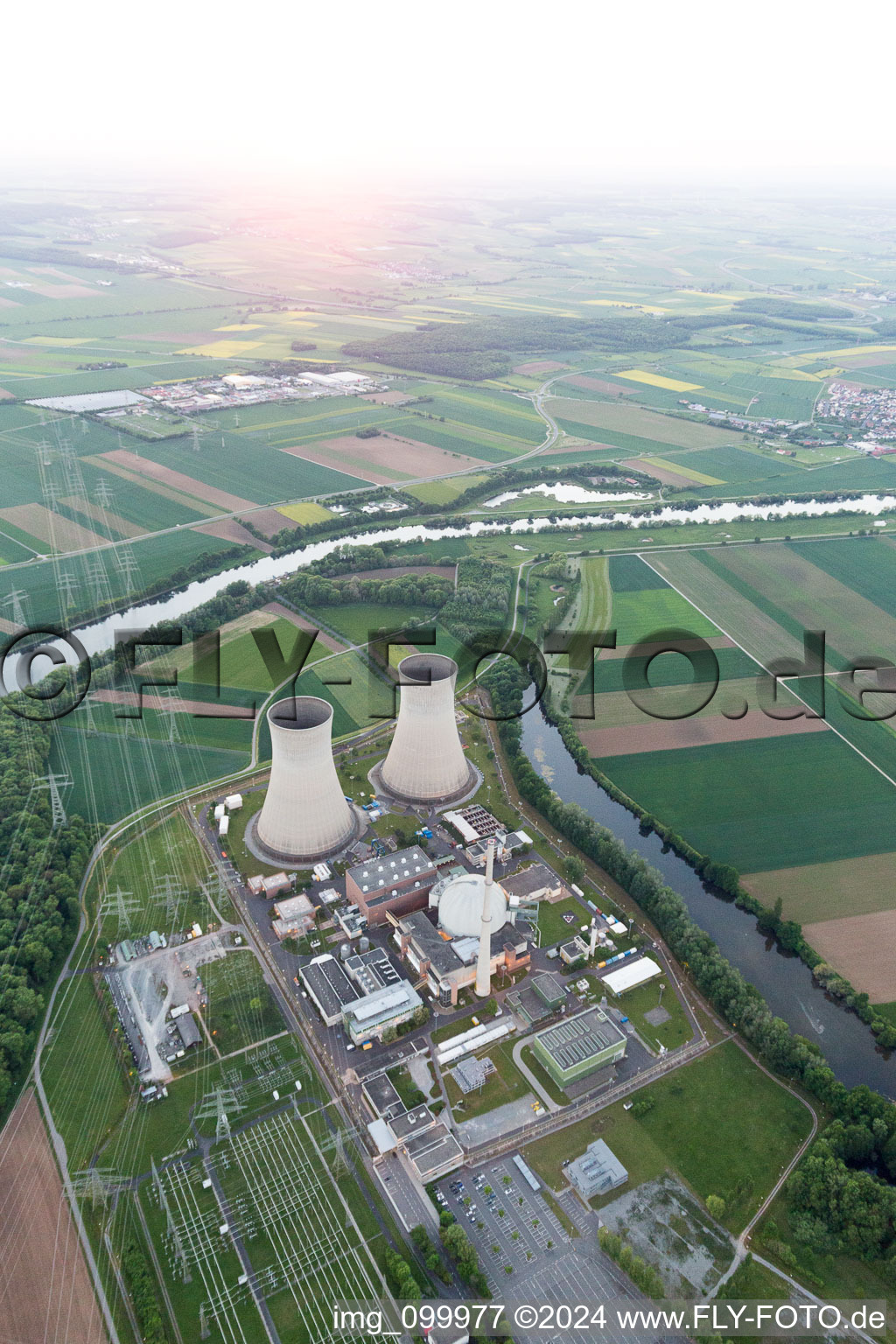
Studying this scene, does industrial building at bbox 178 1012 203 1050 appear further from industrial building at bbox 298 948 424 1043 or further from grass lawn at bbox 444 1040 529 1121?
grass lawn at bbox 444 1040 529 1121

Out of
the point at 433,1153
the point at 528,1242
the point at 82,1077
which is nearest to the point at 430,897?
the point at 433,1153

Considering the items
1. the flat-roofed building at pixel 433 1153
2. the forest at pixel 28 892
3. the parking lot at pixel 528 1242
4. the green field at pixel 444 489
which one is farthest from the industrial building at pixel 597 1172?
the green field at pixel 444 489

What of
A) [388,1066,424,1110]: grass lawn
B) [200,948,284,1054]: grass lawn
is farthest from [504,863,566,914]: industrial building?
[200,948,284,1054]: grass lawn

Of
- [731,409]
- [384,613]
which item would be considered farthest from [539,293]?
[384,613]

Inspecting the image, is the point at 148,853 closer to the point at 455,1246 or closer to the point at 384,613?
the point at 455,1246

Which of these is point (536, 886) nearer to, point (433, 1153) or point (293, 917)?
point (293, 917)

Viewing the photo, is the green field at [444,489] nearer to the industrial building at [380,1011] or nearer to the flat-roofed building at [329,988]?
the flat-roofed building at [329,988]
